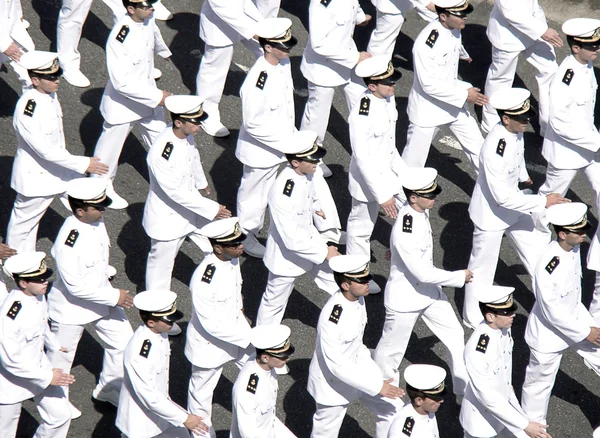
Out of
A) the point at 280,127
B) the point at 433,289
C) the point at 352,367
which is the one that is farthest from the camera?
the point at 280,127

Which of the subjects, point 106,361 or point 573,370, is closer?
point 106,361

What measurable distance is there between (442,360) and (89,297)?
296 centimetres

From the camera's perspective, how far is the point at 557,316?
1005 centimetres

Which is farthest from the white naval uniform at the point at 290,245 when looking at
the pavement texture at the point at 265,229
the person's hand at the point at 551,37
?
the person's hand at the point at 551,37

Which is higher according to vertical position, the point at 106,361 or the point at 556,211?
the point at 556,211

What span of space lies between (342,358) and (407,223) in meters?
1.25

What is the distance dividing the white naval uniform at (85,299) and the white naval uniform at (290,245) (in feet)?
4.06


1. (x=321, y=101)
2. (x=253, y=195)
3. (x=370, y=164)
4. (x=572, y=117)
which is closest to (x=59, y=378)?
(x=253, y=195)

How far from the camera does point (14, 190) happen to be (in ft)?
39.8

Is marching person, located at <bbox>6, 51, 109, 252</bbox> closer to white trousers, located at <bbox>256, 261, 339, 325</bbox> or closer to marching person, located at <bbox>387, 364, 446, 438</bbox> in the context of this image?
white trousers, located at <bbox>256, 261, 339, 325</bbox>

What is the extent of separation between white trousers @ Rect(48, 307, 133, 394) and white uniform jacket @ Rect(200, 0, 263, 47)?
3.50 metres

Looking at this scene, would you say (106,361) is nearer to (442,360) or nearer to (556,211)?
(442,360)

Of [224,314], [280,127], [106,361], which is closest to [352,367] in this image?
[224,314]

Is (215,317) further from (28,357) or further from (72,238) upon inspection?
(28,357)
